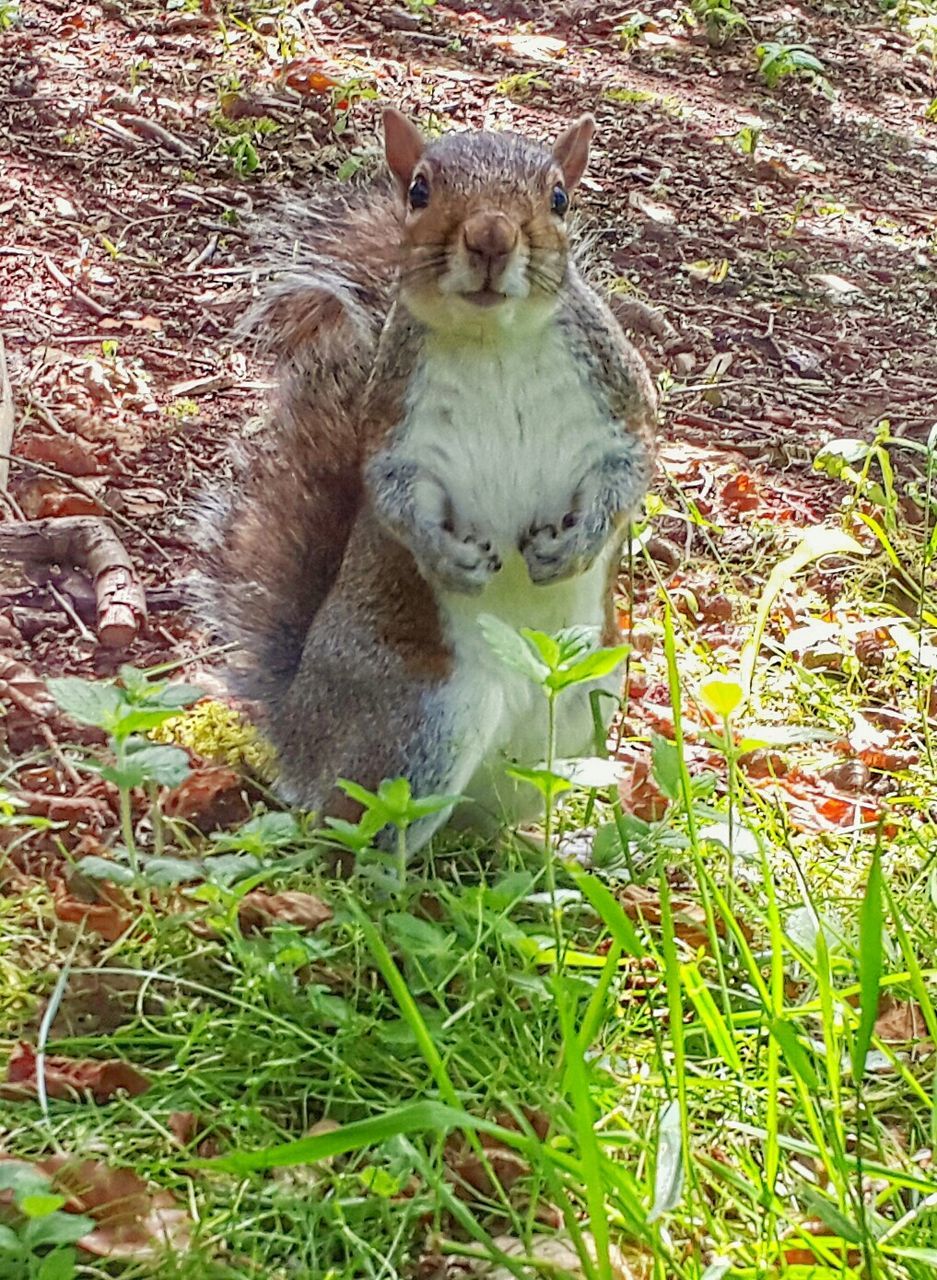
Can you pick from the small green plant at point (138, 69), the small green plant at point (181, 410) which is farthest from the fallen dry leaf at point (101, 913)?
the small green plant at point (138, 69)

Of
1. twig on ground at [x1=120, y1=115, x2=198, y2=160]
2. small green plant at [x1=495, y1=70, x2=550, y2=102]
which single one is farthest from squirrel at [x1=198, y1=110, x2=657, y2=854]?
small green plant at [x1=495, y1=70, x2=550, y2=102]

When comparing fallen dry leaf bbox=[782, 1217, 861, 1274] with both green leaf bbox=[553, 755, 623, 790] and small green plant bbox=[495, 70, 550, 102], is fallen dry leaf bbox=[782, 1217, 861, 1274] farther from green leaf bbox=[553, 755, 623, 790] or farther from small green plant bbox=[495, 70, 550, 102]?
small green plant bbox=[495, 70, 550, 102]

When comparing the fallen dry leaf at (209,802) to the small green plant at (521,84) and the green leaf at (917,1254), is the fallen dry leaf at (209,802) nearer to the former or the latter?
the green leaf at (917,1254)

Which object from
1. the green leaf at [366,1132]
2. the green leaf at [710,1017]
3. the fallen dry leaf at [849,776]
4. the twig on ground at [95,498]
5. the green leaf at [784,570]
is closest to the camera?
the green leaf at [366,1132]

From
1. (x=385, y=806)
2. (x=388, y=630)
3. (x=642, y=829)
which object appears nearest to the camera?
(x=385, y=806)

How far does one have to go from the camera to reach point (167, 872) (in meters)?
1.43

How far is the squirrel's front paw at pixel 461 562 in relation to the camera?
5.54 feet

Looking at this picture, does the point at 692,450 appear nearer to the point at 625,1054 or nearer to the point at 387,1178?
the point at 625,1054

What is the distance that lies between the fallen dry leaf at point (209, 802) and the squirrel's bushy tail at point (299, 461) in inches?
4.9

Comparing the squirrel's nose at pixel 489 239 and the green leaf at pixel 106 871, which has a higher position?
the squirrel's nose at pixel 489 239

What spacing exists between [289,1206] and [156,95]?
3435mm

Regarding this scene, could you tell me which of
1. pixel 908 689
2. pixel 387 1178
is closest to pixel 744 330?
pixel 908 689

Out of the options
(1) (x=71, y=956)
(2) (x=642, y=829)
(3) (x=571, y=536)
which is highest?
(3) (x=571, y=536)

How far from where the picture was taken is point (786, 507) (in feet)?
9.11
